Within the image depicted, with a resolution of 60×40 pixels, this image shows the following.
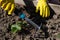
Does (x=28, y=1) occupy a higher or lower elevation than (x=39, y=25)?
higher

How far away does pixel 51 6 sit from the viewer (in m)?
3.45

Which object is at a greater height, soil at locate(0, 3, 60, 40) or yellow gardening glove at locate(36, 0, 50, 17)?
yellow gardening glove at locate(36, 0, 50, 17)

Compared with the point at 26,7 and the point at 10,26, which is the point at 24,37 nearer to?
the point at 10,26

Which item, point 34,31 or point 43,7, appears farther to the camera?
point 34,31

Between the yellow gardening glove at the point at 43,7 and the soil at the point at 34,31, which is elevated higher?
the yellow gardening glove at the point at 43,7

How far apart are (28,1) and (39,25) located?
1.24 ft

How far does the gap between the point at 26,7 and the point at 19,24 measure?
0.37 meters

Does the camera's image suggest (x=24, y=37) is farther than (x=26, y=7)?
No

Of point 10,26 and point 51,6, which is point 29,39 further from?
point 51,6

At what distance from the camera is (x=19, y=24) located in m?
3.31

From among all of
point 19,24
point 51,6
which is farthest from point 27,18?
point 51,6

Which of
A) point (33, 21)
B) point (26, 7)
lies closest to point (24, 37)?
point (33, 21)

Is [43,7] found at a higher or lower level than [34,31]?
higher

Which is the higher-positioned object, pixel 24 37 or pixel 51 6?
pixel 51 6
